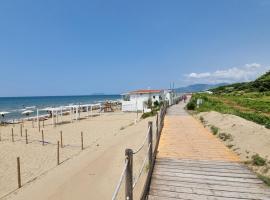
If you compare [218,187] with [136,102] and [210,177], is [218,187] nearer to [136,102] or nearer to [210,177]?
[210,177]

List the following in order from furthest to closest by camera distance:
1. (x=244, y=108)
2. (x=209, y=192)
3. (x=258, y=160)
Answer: (x=244, y=108) < (x=258, y=160) < (x=209, y=192)

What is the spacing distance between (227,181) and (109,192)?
373cm

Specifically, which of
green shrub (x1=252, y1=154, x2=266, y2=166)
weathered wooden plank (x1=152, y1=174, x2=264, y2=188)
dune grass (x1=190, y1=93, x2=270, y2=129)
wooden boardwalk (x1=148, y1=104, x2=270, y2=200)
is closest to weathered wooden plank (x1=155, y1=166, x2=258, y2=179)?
wooden boardwalk (x1=148, y1=104, x2=270, y2=200)

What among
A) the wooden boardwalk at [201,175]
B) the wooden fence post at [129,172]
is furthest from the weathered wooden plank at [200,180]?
the wooden fence post at [129,172]

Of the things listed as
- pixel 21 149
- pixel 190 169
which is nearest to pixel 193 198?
pixel 190 169

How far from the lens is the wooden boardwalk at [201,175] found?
6406mm

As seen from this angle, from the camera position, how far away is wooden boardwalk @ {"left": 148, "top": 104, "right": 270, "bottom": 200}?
6.41m

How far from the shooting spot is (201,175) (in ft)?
25.3

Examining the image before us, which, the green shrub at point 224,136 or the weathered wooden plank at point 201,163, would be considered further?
the green shrub at point 224,136

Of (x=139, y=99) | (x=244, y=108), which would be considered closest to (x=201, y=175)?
(x=244, y=108)

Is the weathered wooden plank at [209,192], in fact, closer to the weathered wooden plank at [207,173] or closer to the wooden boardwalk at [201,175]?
the wooden boardwalk at [201,175]

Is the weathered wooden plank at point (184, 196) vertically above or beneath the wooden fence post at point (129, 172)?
beneath

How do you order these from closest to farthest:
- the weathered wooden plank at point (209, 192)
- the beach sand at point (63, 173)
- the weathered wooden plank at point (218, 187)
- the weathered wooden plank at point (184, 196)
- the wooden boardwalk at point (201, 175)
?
the weathered wooden plank at point (184, 196)
the weathered wooden plank at point (209, 192)
the wooden boardwalk at point (201, 175)
the weathered wooden plank at point (218, 187)
the beach sand at point (63, 173)

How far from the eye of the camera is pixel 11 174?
495 inches
